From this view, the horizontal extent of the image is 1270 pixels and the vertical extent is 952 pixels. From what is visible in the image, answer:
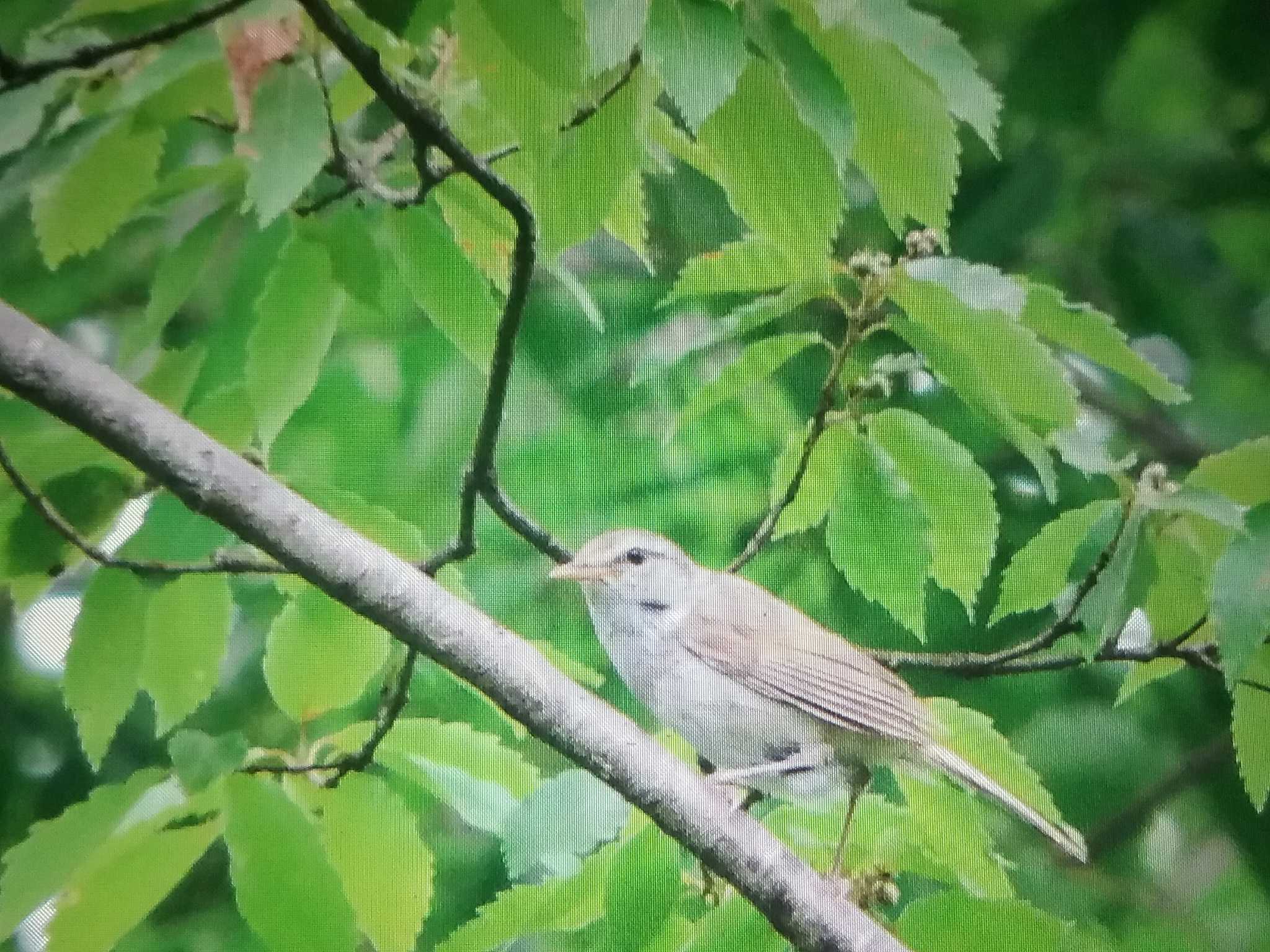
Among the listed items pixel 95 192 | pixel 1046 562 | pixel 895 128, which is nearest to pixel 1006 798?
pixel 1046 562

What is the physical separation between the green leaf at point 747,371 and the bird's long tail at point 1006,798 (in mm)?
229

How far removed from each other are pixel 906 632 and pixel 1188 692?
0.17 m

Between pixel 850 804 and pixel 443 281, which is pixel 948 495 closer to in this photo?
pixel 850 804

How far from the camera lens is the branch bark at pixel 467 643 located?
576mm

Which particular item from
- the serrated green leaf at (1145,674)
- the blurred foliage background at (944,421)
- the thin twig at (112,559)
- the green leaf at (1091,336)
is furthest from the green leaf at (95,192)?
the serrated green leaf at (1145,674)

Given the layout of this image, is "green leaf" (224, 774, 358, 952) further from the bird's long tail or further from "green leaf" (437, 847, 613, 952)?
the bird's long tail

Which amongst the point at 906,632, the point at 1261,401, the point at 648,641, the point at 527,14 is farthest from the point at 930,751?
the point at 527,14

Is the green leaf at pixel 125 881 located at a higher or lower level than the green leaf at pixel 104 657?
lower

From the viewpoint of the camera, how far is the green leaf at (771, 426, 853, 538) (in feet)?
2.15

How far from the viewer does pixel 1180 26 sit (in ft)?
2.34

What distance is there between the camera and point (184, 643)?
0.65 m

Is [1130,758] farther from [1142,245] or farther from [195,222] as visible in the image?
[195,222]

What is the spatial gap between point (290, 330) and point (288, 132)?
11cm

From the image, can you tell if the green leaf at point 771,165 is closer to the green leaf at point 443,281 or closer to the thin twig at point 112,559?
the green leaf at point 443,281
